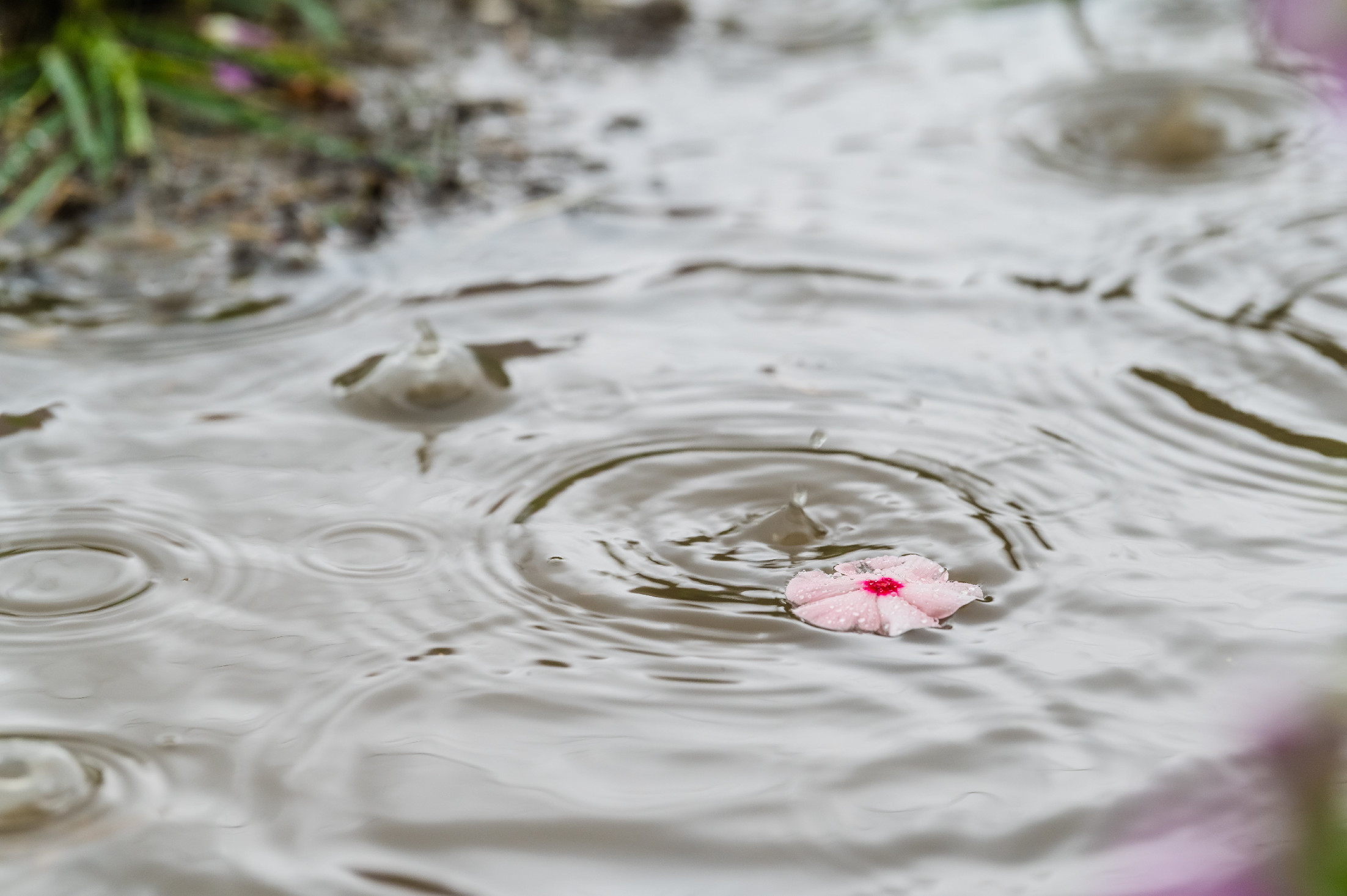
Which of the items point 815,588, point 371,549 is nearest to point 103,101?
point 371,549

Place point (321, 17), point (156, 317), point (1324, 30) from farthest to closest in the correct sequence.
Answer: point (321, 17)
point (156, 317)
point (1324, 30)

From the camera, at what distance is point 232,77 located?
314cm

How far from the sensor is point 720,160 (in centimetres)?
296

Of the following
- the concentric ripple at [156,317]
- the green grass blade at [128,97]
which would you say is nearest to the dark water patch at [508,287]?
the concentric ripple at [156,317]

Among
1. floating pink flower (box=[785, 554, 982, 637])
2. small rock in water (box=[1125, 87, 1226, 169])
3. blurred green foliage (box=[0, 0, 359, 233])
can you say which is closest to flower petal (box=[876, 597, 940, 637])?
floating pink flower (box=[785, 554, 982, 637])

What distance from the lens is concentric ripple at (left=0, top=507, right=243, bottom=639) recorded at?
1550mm

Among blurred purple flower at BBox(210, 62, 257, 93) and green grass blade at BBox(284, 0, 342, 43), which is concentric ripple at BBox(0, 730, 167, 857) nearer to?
blurred purple flower at BBox(210, 62, 257, 93)

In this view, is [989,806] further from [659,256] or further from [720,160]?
[720,160]

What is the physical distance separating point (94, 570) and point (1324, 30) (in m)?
1.44

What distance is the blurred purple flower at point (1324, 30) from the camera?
992mm

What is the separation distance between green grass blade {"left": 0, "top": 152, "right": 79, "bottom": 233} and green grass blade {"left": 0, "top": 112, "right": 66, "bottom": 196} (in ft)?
0.13

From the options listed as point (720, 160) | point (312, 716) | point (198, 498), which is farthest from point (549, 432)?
point (720, 160)

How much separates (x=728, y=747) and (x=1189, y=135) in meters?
2.07

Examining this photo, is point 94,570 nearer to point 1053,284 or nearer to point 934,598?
point 934,598
